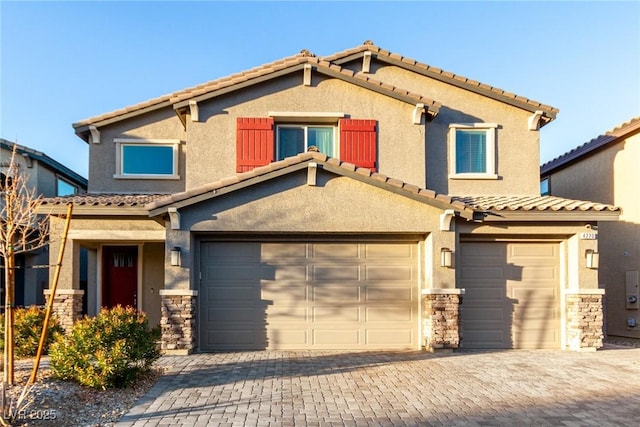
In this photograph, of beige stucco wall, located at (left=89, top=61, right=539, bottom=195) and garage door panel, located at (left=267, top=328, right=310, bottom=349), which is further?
beige stucco wall, located at (left=89, top=61, right=539, bottom=195)

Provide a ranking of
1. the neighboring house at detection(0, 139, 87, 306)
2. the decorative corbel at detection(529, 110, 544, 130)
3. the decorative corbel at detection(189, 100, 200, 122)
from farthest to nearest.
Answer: the neighboring house at detection(0, 139, 87, 306) < the decorative corbel at detection(529, 110, 544, 130) < the decorative corbel at detection(189, 100, 200, 122)

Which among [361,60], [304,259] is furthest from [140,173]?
[361,60]

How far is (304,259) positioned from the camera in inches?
437

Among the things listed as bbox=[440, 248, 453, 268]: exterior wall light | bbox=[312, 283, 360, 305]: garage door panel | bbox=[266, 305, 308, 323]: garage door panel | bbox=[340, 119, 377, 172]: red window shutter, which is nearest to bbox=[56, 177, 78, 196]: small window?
bbox=[266, 305, 308, 323]: garage door panel

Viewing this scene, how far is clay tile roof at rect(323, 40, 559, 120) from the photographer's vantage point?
43.0ft

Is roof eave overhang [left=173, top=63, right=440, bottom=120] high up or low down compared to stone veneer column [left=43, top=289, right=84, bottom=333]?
up

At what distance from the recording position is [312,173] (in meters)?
10.5

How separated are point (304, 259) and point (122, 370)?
4.68 meters

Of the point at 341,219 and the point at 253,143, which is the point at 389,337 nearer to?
the point at 341,219

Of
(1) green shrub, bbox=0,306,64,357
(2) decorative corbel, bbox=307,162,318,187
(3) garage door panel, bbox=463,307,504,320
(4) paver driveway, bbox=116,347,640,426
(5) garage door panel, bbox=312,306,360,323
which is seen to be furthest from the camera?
(3) garage door panel, bbox=463,307,504,320

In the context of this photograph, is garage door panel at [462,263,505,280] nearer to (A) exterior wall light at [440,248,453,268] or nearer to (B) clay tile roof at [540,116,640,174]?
(A) exterior wall light at [440,248,453,268]

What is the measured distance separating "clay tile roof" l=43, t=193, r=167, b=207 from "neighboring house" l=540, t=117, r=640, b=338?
1264 cm

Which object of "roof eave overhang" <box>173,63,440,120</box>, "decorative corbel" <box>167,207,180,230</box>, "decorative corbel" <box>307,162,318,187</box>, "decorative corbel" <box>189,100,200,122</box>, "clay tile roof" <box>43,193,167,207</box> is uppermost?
"roof eave overhang" <box>173,63,440,120</box>

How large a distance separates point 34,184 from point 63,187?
2.15m
